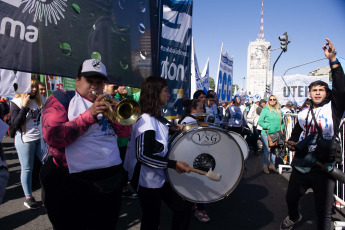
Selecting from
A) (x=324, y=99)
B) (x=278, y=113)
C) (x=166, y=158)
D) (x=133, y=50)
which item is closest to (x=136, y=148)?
(x=166, y=158)

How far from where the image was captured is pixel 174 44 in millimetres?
4066

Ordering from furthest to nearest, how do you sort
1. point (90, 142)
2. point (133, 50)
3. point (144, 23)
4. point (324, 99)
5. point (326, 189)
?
point (144, 23) < point (133, 50) < point (324, 99) < point (326, 189) < point (90, 142)

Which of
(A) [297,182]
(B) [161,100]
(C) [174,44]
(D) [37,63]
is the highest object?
(C) [174,44]

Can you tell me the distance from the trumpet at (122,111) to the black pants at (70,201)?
0.54 meters

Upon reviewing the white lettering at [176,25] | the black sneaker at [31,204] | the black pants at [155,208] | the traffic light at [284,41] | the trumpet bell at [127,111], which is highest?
the traffic light at [284,41]

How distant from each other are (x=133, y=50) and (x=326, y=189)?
8.70 ft

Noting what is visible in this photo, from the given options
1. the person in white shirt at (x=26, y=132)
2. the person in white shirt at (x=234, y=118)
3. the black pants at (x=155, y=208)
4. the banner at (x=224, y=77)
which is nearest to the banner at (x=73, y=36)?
the black pants at (x=155, y=208)

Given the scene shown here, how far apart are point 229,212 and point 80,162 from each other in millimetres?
2847

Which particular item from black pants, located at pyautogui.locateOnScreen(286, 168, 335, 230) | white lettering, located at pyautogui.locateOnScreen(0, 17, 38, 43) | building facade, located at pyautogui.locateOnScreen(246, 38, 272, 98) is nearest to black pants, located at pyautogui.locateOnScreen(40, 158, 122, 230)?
white lettering, located at pyautogui.locateOnScreen(0, 17, 38, 43)

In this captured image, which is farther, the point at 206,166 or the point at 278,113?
the point at 278,113

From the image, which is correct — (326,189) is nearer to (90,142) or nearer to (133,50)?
(90,142)

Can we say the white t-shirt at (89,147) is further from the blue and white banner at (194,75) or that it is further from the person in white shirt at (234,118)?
the person in white shirt at (234,118)

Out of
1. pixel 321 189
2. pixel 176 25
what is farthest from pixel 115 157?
pixel 176 25

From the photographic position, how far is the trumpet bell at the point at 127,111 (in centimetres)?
179
